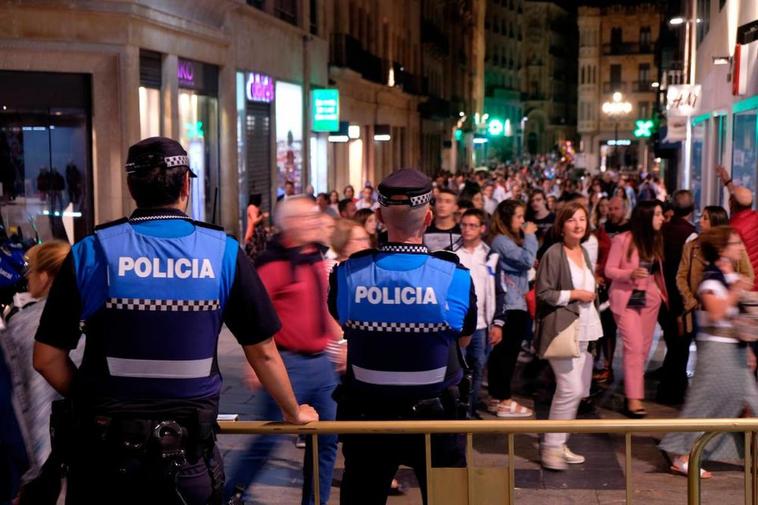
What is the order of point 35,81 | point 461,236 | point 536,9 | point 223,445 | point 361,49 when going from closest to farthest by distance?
point 223,445 < point 461,236 < point 35,81 < point 361,49 < point 536,9

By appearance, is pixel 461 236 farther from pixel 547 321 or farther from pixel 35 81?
pixel 35 81

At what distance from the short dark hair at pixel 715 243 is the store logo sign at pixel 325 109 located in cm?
2234

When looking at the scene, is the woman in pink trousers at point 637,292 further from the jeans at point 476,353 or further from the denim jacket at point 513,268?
the jeans at point 476,353

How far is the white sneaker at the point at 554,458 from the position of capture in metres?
7.90

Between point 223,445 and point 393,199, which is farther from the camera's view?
point 223,445

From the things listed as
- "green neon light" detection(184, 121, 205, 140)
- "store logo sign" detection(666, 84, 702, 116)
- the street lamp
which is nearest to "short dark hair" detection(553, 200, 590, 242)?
"green neon light" detection(184, 121, 205, 140)

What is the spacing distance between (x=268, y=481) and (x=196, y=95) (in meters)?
13.8

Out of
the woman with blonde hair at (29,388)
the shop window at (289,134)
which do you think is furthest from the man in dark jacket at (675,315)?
the shop window at (289,134)

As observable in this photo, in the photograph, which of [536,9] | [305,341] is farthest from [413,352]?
[536,9]

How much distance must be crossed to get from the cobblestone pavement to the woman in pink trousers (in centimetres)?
80

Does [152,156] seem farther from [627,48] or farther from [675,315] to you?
[627,48]

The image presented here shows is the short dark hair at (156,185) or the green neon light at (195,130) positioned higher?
the green neon light at (195,130)

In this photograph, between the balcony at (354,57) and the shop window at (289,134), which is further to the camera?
the balcony at (354,57)

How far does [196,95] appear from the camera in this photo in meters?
20.7
